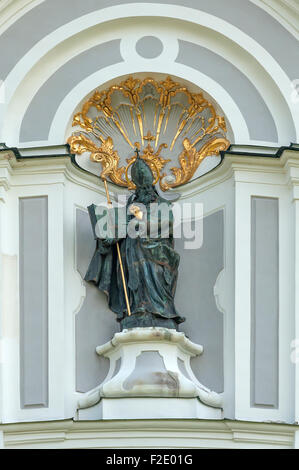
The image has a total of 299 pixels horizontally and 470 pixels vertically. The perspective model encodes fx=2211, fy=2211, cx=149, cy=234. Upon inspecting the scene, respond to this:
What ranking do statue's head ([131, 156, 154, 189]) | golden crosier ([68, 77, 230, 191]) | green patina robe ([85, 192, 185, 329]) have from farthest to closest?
1. golden crosier ([68, 77, 230, 191])
2. statue's head ([131, 156, 154, 189])
3. green patina robe ([85, 192, 185, 329])

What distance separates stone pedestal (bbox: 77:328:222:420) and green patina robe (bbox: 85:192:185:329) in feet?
0.52

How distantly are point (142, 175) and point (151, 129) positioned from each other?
703mm

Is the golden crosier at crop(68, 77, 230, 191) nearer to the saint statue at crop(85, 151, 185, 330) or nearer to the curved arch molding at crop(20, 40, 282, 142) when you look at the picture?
the curved arch molding at crop(20, 40, 282, 142)

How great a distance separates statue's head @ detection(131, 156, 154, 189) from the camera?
1755cm

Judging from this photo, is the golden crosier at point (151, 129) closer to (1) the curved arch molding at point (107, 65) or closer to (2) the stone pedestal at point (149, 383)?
(1) the curved arch molding at point (107, 65)

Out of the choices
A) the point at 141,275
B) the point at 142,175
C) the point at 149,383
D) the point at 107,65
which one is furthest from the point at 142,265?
the point at 107,65

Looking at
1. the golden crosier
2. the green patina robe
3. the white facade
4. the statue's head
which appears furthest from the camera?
the golden crosier

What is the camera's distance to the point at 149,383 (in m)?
16.9

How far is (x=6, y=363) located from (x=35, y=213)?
124cm

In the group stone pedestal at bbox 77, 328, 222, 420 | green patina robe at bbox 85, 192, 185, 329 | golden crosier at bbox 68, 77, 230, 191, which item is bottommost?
stone pedestal at bbox 77, 328, 222, 420

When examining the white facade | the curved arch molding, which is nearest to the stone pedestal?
the white facade

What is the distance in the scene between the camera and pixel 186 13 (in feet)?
58.9

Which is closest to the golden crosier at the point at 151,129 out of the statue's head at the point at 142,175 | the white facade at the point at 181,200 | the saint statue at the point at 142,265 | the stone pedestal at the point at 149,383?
the white facade at the point at 181,200

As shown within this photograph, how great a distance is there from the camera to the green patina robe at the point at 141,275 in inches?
678
